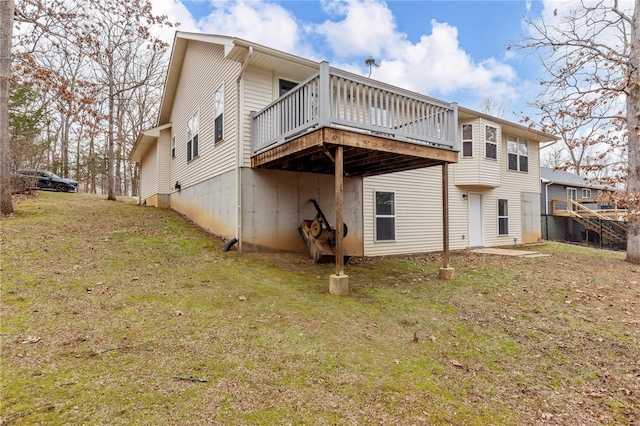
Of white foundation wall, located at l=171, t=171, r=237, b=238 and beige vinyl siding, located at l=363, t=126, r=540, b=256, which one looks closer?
white foundation wall, located at l=171, t=171, r=237, b=238

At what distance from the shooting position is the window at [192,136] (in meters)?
11.5

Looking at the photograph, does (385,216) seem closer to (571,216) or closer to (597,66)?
(597,66)

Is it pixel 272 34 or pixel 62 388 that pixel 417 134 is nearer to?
pixel 62 388

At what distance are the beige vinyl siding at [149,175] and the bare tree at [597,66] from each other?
1499cm

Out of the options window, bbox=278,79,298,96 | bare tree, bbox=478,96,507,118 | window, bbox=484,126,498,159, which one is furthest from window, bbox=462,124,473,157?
bare tree, bbox=478,96,507,118

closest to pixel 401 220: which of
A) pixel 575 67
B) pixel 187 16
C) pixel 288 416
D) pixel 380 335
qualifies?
pixel 575 67

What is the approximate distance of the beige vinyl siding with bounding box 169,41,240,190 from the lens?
8.75m

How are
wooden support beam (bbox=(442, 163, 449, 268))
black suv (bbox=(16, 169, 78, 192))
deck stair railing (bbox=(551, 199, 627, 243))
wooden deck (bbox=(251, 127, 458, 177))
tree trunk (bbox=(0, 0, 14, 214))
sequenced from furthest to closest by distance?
black suv (bbox=(16, 169, 78, 192))
deck stair railing (bbox=(551, 199, 627, 243))
tree trunk (bbox=(0, 0, 14, 214))
wooden support beam (bbox=(442, 163, 449, 268))
wooden deck (bbox=(251, 127, 458, 177))

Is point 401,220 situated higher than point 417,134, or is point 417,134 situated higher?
point 417,134

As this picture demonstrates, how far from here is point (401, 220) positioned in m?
11.2

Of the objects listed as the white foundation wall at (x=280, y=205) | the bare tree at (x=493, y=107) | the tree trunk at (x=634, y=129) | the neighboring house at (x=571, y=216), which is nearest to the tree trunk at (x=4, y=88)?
the white foundation wall at (x=280, y=205)

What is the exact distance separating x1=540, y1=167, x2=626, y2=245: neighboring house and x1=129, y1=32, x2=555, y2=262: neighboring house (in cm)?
645

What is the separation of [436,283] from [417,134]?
10.4 ft

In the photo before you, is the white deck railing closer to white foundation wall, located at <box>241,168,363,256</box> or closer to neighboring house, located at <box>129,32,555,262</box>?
neighboring house, located at <box>129,32,555,262</box>
